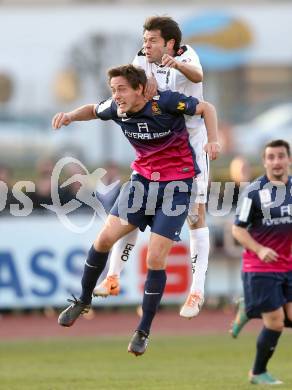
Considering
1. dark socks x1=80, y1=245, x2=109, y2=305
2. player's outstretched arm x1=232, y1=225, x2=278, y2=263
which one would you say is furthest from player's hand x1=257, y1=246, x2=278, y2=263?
dark socks x1=80, y1=245, x2=109, y2=305

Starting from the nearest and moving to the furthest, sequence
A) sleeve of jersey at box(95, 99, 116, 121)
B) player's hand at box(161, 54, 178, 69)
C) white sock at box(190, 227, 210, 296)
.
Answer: player's hand at box(161, 54, 178, 69) < sleeve of jersey at box(95, 99, 116, 121) < white sock at box(190, 227, 210, 296)

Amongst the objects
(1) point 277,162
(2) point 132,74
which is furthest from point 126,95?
(1) point 277,162

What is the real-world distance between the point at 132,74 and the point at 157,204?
44.4 inches

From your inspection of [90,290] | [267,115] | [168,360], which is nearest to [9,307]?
[168,360]

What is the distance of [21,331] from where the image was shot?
58.6 feet

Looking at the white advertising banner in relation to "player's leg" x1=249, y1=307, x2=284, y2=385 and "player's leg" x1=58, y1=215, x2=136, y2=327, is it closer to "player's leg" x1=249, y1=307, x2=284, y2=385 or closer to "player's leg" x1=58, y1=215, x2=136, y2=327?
"player's leg" x1=249, y1=307, x2=284, y2=385

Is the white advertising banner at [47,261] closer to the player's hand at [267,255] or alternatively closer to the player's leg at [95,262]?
the player's hand at [267,255]

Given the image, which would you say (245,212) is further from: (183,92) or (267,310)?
(183,92)

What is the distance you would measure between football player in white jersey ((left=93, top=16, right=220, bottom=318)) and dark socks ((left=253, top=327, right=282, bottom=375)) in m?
1.54

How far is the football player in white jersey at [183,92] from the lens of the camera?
35.1 feet

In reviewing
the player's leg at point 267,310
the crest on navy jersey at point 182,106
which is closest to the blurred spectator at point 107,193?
the player's leg at point 267,310

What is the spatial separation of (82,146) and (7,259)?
9050 millimetres

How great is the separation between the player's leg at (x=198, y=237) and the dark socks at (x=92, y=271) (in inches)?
30.5

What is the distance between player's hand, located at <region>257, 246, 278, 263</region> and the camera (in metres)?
12.0
